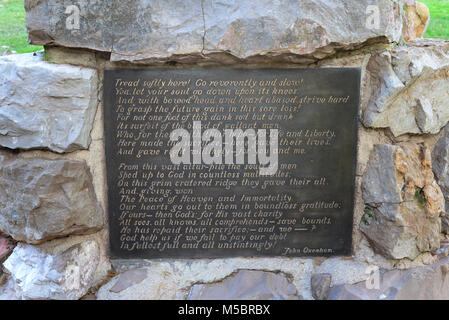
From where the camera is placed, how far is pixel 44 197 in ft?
6.91

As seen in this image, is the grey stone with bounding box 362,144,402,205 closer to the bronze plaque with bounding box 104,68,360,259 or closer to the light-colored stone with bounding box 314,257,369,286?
the bronze plaque with bounding box 104,68,360,259

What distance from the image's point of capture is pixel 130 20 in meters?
2.10

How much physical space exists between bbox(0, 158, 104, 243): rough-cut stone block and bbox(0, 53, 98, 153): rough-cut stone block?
0.39 feet

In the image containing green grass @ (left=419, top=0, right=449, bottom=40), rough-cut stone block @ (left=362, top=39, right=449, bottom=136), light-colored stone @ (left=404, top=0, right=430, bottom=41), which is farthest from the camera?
green grass @ (left=419, top=0, right=449, bottom=40)

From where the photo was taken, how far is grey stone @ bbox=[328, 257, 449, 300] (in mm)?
2176

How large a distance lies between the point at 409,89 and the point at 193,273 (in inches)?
68.1

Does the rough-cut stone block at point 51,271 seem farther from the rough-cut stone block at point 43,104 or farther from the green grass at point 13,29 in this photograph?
the green grass at point 13,29

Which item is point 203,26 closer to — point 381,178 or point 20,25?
point 381,178

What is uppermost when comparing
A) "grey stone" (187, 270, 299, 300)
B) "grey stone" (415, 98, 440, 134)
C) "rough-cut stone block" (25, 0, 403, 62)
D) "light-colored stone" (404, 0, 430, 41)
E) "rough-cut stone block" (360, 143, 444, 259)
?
"light-colored stone" (404, 0, 430, 41)

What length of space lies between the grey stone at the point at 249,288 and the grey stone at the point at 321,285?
0.37ft

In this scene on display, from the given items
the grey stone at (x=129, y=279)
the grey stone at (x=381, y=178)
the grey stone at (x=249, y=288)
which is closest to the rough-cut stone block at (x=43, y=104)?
the grey stone at (x=129, y=279)

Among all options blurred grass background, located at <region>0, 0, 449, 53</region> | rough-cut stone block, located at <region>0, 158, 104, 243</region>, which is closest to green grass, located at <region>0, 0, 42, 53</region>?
blurred grass background, located at <region>0, 0, 449, 53</region>

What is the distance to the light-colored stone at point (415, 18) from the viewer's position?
105 inches

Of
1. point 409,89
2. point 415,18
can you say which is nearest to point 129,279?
point 409,89
